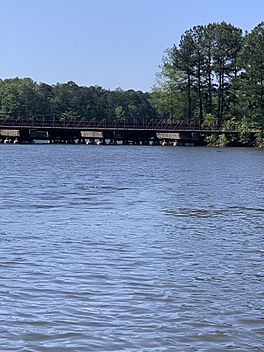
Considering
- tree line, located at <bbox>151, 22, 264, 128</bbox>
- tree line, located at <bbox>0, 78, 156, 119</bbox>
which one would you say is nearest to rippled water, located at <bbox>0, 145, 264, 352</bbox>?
tree line, located at <bbox>151, 22, 264, 128</bbox>

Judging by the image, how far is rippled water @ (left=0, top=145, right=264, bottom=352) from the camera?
9992mm

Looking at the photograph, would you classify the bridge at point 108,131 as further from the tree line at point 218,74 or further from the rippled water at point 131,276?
the rippled water at point 131,276

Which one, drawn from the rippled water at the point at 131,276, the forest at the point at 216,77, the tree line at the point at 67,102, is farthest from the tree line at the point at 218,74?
the rippled water at the point at 131,276

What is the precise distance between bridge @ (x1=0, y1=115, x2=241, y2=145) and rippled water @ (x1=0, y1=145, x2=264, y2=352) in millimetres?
81949

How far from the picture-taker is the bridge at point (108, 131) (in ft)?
357

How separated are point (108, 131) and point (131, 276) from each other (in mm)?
100688

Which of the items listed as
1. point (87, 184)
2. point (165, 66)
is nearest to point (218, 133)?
point (165, 66)

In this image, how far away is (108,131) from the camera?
373 feet

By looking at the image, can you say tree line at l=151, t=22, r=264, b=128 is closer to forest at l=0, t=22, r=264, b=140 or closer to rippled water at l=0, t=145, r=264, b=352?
forest at l=0, t=22, r=264, b=140

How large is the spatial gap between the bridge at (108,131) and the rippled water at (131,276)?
81.9 m

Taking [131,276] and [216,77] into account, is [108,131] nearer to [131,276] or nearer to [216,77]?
[216,77]

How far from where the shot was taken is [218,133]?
10600 cm

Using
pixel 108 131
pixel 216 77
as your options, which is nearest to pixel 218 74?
pixel 216 77

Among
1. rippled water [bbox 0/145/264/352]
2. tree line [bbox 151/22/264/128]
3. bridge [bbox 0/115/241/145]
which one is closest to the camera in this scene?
rippled water [bbox 0/145/264/352]
